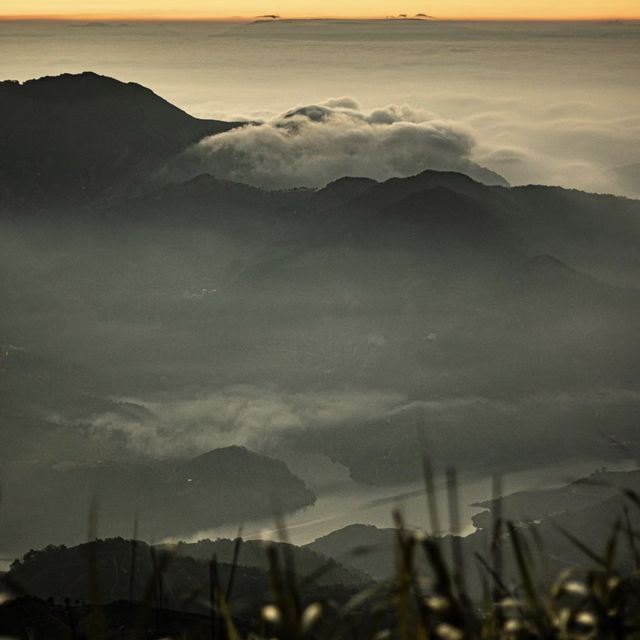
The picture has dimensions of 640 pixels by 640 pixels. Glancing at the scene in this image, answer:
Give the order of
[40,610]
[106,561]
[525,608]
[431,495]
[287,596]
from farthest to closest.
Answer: [106,561] < [40,610] < [525,608] < [431,495] < [287,596]

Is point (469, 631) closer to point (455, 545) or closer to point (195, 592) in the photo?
point (455, 545)

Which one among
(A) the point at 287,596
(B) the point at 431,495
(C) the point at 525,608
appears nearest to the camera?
(A) the point at 287,596

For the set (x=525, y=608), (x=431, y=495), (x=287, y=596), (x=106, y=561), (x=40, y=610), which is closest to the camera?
(x=287, y=596)

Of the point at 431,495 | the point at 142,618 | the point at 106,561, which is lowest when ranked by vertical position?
the point at 106,561

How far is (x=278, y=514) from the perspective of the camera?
16.0 ft

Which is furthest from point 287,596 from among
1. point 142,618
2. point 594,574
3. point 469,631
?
point 594,574

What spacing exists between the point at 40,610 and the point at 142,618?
82.9m

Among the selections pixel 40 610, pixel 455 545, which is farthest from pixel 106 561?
pixel 455 545

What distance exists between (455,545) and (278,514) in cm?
100

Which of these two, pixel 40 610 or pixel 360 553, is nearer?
pixel 360 553

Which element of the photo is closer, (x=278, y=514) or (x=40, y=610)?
(x=278, y=514)

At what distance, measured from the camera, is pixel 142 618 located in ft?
15.9

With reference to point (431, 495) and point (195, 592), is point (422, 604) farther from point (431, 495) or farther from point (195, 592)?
point (195, 592)

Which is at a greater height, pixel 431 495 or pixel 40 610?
pixel 431 495
